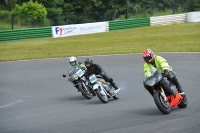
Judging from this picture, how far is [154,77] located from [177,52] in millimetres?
16573

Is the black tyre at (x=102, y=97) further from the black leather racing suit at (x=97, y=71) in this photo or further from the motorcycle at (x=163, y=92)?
the motorcycle at (x=163, y=92)

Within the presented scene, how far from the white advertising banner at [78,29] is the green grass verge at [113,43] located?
1.12 m

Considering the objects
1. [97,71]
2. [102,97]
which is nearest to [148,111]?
[102,97]

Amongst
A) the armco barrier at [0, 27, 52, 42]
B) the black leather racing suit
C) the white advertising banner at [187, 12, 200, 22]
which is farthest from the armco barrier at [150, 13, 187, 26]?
the black leather racing suit

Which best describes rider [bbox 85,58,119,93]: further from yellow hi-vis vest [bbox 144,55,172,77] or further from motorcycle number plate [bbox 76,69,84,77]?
yellow hi-vis vest [bbox 144,55,172,77]

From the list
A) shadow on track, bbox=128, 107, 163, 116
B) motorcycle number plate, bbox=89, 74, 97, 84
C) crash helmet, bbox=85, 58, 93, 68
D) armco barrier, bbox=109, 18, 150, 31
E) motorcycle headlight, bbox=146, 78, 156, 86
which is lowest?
armco barrier, bbox=109, 18, 150, 31

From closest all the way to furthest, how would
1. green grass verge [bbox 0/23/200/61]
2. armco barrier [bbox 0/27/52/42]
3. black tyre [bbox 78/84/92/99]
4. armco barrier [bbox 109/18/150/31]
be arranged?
1. black tyre [bbox 78/84/92/99]
2. green grass verge [bbox 0/23/200/61]
3. armco barrier [bbox 0/27/52/42]
4. armco barrier [bbox 109/18/150/31]

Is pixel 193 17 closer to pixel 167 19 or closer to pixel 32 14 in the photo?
pixel 167 19

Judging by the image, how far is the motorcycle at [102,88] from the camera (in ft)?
44.9

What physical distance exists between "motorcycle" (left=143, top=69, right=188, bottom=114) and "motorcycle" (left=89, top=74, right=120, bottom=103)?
9.67ft

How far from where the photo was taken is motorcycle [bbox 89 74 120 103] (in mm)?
13699

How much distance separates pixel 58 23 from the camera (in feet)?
138

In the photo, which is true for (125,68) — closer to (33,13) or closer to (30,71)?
(30,71)

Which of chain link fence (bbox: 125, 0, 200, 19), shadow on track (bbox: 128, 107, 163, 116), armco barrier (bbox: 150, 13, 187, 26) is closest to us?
shadow on track (bbox: 128, 107, 163, 116)
